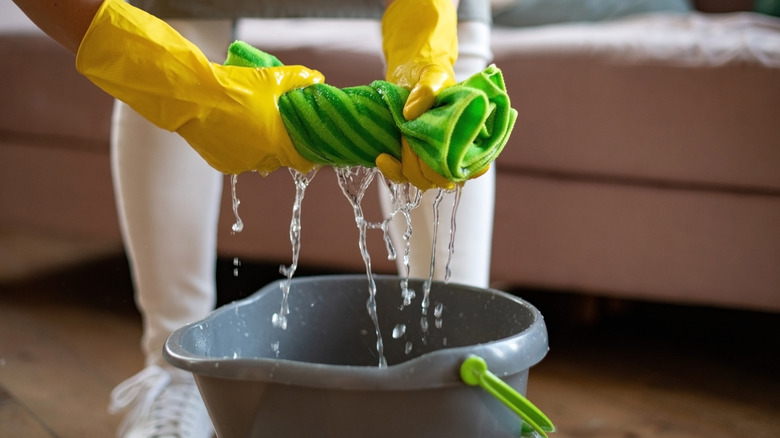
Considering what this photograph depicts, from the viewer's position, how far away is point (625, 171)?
3.31 ft

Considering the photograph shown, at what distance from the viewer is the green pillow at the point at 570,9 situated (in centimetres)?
142

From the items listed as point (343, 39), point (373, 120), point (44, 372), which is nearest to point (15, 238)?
point (44, 372)

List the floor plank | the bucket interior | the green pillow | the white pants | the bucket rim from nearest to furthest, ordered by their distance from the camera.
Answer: the bucket rim < the bucket interior < the white pants < the floor plank < the green pillow

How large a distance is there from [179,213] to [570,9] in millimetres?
862

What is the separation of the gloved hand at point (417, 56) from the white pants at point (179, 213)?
88mm

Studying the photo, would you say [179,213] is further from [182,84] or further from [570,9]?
[570,9]

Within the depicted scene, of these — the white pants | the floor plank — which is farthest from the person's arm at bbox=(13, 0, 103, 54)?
the floor plank

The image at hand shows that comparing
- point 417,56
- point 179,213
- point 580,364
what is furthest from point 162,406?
point 580,364

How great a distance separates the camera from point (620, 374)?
1040 mm

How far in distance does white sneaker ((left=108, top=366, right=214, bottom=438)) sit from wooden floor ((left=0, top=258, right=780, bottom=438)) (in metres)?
0.07

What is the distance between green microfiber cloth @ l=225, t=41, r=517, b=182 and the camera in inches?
18.4

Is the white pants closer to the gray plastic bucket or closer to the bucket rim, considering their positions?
the gray plastic bucket

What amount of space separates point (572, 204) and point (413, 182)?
0.56m

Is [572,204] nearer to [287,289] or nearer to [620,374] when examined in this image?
[620,374]
